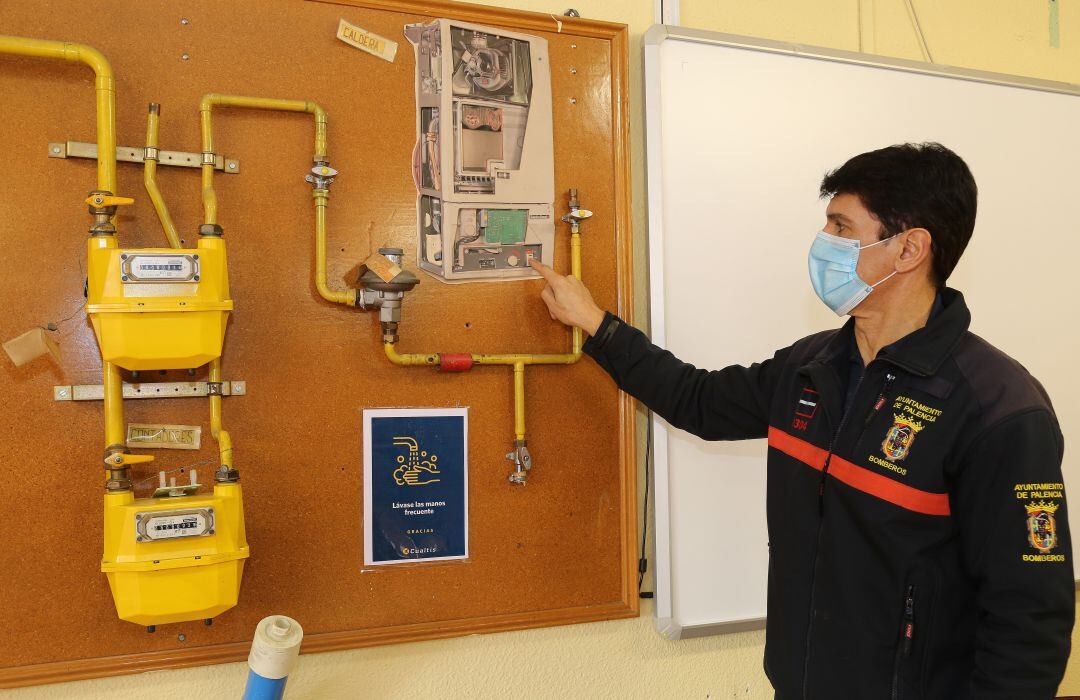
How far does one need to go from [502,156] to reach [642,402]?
56 centimetres

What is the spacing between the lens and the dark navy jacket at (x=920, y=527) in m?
0.95

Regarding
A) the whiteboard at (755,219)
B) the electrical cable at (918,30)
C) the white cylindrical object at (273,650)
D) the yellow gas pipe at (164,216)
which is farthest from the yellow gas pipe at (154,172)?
the electrical cable at (918,30)

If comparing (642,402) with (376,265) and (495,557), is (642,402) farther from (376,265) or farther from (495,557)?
(376,265)

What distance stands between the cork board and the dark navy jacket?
42 cm

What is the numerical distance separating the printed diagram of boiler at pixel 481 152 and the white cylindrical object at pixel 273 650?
2.20 feet

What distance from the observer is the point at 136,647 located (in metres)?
1.25

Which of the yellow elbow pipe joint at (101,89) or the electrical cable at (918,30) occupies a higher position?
the electrical cable at (918,30)

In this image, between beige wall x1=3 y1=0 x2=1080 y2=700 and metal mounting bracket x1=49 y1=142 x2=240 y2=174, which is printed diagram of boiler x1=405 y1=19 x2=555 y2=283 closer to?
beige wall x1=3 y1=0 x2=1080 y2=700

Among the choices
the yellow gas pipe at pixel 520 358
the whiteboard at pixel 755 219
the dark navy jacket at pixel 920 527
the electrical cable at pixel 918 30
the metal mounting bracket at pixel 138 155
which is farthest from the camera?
the electrical cable at pixel 918 30

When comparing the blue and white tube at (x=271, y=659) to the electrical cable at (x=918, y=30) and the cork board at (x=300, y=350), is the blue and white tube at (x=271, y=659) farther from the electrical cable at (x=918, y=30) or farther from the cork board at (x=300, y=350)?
the electrical cable at (x=918, y=30)

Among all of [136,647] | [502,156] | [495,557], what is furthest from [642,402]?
[136,647]

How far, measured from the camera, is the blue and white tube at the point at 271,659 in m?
1.13

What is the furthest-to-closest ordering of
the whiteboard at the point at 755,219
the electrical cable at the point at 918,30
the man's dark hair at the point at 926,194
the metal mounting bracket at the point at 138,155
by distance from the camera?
1. the electrical cable at the point at 918,30
2. the whiteboard at the point at 755,219
3. the metal mounting bracket at the point at 138,155
4. the man's dark hair at the point at 926,194

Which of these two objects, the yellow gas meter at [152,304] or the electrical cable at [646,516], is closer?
the yellow gas meter at [152,304]
